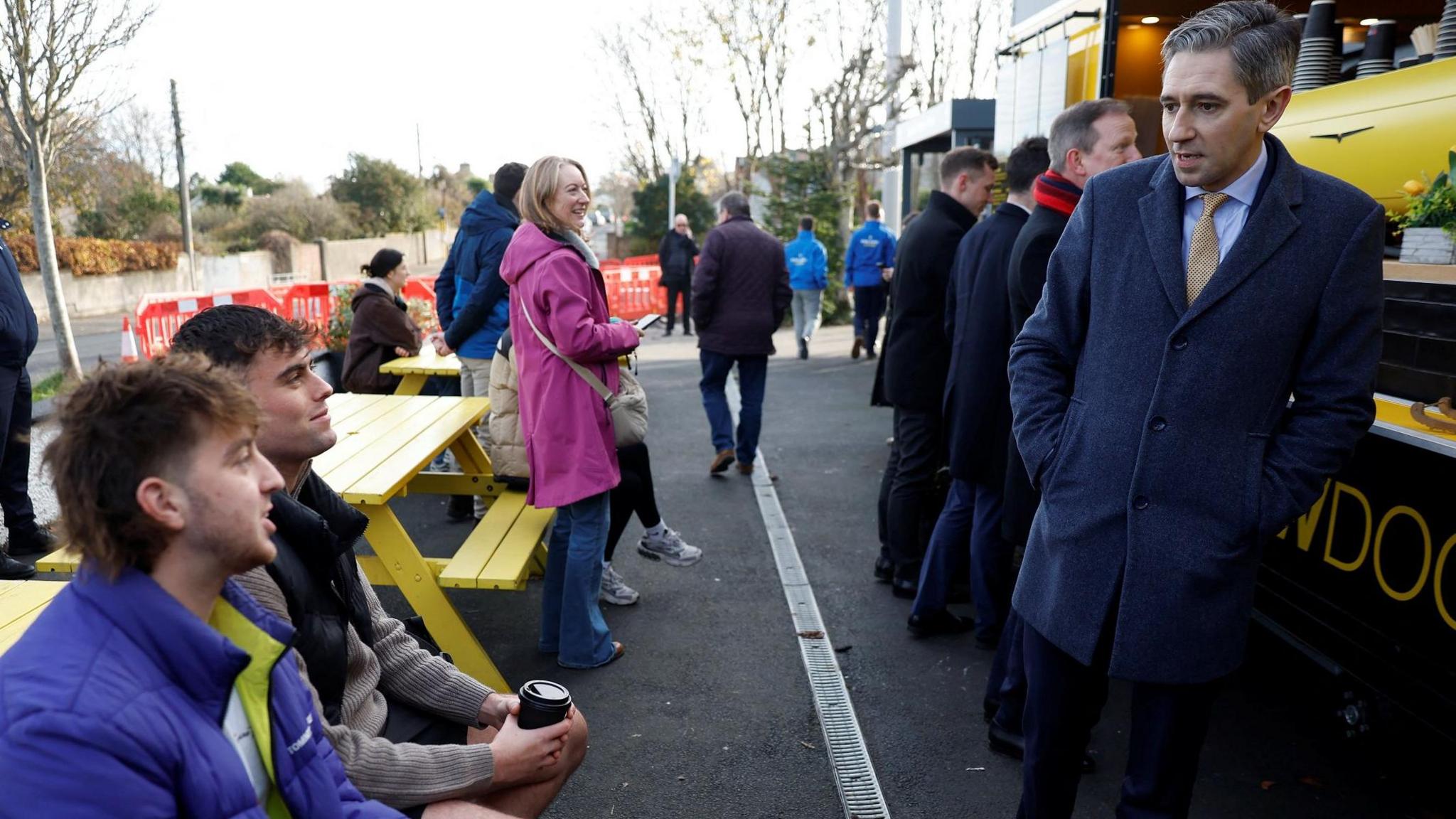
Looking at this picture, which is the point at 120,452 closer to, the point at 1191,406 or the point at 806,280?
the point at 1191,406

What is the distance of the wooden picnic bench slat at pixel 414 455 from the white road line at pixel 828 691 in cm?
170

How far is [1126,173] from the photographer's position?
7.09 ft

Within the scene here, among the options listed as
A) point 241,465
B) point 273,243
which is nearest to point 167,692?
point 241,465

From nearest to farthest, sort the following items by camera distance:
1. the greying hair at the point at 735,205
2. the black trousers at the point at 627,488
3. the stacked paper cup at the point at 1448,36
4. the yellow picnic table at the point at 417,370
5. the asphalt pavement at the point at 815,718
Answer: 1. the asphalt pavement at the point at 815,718
2. the stacked paper cup at the point at 1448,36
3. the black trousers at the point at 627,488
4. the yellow picnic table at the point at 417,370
5. the greying hair at the point at 735,205

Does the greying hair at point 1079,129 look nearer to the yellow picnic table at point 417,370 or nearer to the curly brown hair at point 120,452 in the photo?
the curly brown hair at point 120,452

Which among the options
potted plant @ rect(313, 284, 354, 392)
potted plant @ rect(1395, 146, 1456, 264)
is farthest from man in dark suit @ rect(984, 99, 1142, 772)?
potted plant @ rect(313, 284, 354, 392)

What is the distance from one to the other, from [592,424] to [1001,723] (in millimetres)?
1767

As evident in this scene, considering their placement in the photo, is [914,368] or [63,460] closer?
[63,460]

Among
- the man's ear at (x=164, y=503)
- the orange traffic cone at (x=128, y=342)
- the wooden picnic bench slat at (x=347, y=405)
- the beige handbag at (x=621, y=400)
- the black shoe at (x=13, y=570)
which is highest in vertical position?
the man's ear at (x=164, y=503)

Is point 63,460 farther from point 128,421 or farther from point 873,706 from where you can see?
point 873,706

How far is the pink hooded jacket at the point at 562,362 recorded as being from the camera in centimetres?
352

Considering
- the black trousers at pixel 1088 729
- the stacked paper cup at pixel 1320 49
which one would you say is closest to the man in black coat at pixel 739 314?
the stacked paper cup at pixel 1320 49

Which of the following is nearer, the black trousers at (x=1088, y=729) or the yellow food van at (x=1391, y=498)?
the black trousers at (x=1088, y=729)

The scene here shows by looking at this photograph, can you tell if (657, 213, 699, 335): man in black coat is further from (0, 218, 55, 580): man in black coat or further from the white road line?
(0, 218, 55, 580): man in black coat
